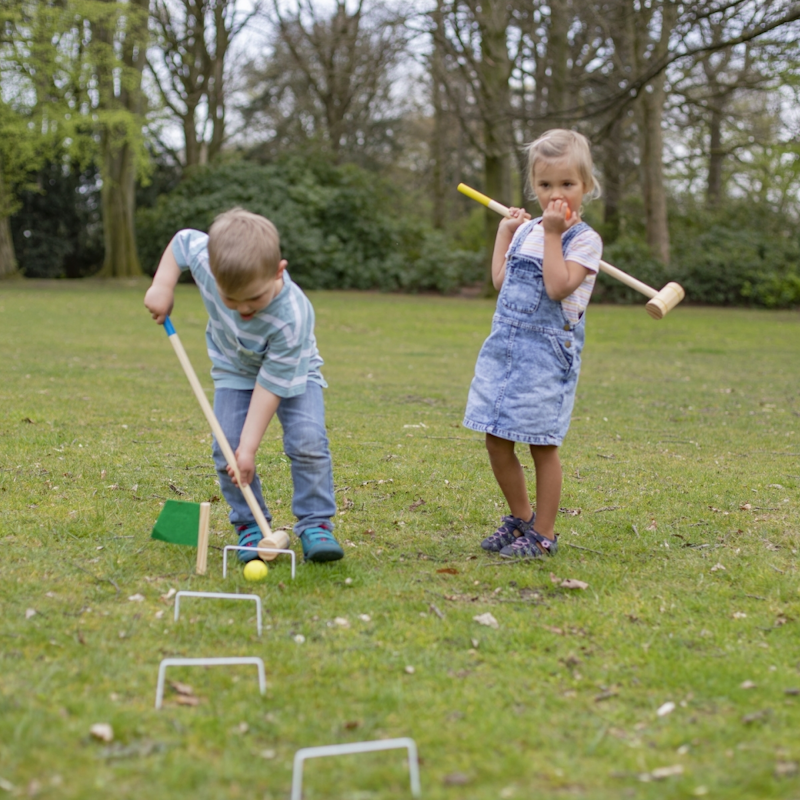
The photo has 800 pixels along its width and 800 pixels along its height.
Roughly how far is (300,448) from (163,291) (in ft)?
2.70

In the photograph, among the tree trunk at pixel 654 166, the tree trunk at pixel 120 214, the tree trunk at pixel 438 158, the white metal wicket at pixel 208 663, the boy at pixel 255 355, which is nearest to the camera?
the white metal wicket at pixel 208 663

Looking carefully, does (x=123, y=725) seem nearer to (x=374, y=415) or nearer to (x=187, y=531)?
(x=187, y=531)

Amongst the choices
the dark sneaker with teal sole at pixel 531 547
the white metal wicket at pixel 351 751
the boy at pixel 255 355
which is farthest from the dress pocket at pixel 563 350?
the white metal wicket at pixel 351 751

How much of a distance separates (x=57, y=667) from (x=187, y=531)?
3.22 feet

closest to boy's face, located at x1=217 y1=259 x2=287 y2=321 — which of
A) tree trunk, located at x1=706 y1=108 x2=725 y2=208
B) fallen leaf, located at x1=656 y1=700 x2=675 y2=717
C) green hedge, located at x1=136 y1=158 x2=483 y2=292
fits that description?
fallen leaf, located at x1=656 y1=700 x2=675 y2=717

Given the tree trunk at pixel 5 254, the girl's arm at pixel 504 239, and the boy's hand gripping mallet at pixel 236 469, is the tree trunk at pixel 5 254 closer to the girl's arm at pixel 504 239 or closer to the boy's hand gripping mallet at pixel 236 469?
the boy's hand gripping mallet at pixel 236 469

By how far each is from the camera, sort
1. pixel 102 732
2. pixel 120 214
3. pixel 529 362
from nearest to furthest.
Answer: pixel 102 732
pixel 529 362
pixel 120 214

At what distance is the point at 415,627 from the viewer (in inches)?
124

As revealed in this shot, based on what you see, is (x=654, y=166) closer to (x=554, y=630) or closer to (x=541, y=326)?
(x=541, y=326)

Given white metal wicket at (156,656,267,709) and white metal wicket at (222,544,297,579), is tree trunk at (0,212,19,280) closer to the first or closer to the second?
white metal wicket at (222,544,297,579)

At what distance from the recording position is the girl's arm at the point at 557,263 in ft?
11.7

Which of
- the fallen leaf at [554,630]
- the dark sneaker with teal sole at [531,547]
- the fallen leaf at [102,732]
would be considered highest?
the dark sneaker with teal sole at [531,547]

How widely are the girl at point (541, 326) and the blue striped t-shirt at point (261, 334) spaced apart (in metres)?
0.78

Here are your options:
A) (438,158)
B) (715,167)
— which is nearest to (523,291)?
(715,167)
